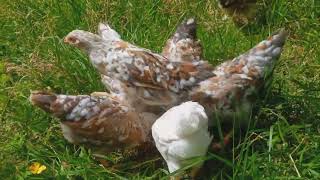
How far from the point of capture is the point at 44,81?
378 cm

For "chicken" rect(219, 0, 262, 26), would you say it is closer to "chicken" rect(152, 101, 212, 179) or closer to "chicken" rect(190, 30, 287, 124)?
"chicken" rect(190, 30, 287, 124)

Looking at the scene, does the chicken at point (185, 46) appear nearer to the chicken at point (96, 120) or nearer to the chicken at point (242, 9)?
the chicken at point (96, 120)

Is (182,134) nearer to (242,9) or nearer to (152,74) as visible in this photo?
(152,74)

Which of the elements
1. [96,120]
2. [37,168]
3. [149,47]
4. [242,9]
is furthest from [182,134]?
[242,9]

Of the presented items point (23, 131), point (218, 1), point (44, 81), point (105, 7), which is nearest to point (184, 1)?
point (218, 1)

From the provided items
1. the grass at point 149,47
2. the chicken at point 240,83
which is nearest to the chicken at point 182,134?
the grass at point 149,47

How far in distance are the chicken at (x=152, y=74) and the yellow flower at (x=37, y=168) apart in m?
0.53

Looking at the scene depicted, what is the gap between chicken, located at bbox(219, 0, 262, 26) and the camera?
4328 millimetres

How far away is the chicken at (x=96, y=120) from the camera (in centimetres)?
303

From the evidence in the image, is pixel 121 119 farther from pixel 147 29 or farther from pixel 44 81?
pixel 147 29

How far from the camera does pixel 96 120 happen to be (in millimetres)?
3041

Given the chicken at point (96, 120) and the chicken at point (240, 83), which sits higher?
the chicken at point (240, 83)

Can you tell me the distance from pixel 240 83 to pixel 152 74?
16.4 inches

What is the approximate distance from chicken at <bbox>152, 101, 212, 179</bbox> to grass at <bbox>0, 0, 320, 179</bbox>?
0.54 feet
